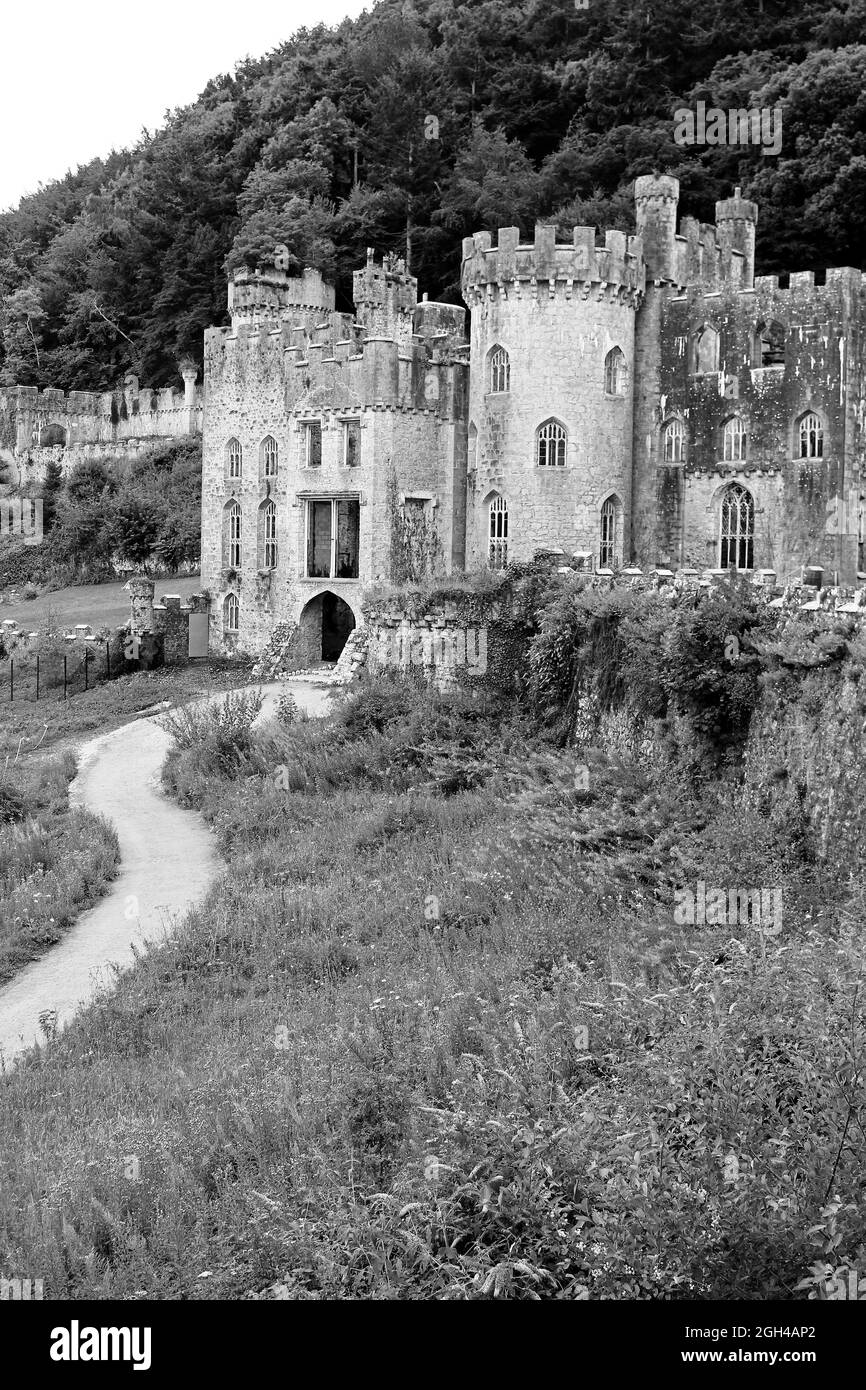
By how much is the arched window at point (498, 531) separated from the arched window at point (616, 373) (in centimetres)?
420

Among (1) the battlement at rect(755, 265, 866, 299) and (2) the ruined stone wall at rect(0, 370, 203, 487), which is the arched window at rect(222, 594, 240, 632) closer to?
(1) the battlement at rect(755, 265, 866, 299)

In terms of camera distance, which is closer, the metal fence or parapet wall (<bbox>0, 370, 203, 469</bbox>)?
the metal fence

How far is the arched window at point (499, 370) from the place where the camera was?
133ft

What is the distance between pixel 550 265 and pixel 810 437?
8.24 meters

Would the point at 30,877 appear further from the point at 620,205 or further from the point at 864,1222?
the point at 620,205

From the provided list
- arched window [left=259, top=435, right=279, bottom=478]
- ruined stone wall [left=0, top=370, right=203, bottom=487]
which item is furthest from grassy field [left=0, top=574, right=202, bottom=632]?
ruined stone wall [left=0, top=370, right=203, bottom=487]

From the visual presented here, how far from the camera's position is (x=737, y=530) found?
39875 millimetres

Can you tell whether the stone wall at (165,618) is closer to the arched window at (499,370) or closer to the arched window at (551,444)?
the arched window at (499,370)

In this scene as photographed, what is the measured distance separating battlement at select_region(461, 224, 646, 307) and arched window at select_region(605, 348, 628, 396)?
1.58m

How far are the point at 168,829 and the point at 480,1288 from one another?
19.6 meters

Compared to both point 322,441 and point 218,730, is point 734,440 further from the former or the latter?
point 218,730

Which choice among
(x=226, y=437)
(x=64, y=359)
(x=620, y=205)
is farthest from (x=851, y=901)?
(x=64, y=359)

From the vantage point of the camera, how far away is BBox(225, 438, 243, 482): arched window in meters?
49.1

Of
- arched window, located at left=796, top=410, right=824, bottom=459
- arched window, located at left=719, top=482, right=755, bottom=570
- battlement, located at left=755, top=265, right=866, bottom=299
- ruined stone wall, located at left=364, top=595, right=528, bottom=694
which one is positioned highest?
battlement, located at left=755, top=265, right=866, bottom=299
